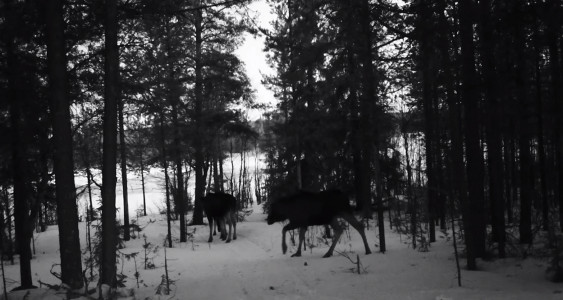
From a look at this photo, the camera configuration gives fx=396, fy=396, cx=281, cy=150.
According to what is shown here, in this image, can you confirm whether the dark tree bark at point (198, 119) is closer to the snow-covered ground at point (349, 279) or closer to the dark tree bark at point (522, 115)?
the snow-covered ground at point (349, 279)

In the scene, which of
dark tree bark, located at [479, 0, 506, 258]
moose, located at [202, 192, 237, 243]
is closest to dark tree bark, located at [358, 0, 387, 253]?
dark tree bark, located at [479, 0, 506, 258]

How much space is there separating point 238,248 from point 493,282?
33.5 feet

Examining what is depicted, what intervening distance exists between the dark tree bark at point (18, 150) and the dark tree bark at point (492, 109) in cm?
886

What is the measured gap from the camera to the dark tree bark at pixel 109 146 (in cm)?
713

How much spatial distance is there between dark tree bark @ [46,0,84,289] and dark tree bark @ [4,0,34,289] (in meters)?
0.88

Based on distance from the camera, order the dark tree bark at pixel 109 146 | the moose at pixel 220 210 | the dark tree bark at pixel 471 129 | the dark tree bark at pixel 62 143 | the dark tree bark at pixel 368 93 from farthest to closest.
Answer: the moose at pixel 220 210, the dark tree bark at pixel 368 93, the dark tree bark at pixel 471 129, the dark tree bark at pixel 62 143, the dark tree bark at pixel 109 146

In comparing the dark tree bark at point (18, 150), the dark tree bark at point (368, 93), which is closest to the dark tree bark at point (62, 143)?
the dark tree bark at point (18, 150)

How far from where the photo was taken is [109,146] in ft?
23.8

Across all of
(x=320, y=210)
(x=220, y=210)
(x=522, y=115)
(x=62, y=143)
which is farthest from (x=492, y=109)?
(x=220, y=210)

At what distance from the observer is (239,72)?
67.2ft

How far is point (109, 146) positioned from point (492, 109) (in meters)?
7.25

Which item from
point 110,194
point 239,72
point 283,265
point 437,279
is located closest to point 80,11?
point 110,194

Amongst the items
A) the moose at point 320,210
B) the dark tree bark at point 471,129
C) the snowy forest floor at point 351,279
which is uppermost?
the dark tree bark at point 471,129

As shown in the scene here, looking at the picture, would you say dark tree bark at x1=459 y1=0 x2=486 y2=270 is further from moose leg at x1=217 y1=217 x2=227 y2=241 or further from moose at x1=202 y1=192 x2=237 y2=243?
moose leg at x1=217 y1=217 x2=227 y2=241
